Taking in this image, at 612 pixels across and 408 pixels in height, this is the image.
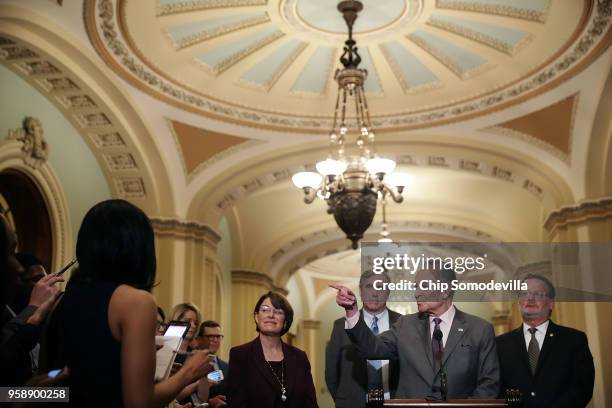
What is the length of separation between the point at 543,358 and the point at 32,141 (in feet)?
18.9

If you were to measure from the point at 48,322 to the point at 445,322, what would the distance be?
6.20 ft

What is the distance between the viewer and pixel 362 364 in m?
3.68

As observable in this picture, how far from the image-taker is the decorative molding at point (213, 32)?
735 centimetres

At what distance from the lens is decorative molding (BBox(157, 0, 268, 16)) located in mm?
6918

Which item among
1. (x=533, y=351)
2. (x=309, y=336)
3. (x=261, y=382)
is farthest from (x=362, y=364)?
(x=309, y=336)

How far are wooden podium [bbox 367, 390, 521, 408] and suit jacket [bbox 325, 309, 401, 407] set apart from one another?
1.23 feet

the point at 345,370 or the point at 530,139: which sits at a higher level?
the point at 530,139

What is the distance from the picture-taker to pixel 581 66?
301 inches

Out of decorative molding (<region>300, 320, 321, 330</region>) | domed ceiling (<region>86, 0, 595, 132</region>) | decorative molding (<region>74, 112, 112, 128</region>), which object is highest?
domed ceiling (<region>86, 0, 595, 132</region>)

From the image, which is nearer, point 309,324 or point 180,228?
point 180,228

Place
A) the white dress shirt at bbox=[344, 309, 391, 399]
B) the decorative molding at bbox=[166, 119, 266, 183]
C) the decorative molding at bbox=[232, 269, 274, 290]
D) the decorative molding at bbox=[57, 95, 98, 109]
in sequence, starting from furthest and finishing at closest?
the decorative molding at bbox=[232, 269, 274, 290] < the decorative molding at bbox=[166, 119, 266, 183] < the decorative molding at bbox=[57, 95, 98, 109] < the white dress shirt at bbox=[344, 309, 391, 399]

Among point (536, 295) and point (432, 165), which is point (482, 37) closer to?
point (432, 165)

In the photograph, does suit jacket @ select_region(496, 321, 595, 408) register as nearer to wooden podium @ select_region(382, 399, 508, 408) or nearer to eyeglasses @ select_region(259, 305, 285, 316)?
wooden podium @ select_region(382, 399, 508, 408)

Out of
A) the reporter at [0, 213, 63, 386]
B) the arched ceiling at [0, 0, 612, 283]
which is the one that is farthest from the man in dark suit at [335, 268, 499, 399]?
the arched ceiling at [0, 0, 612, 283]
